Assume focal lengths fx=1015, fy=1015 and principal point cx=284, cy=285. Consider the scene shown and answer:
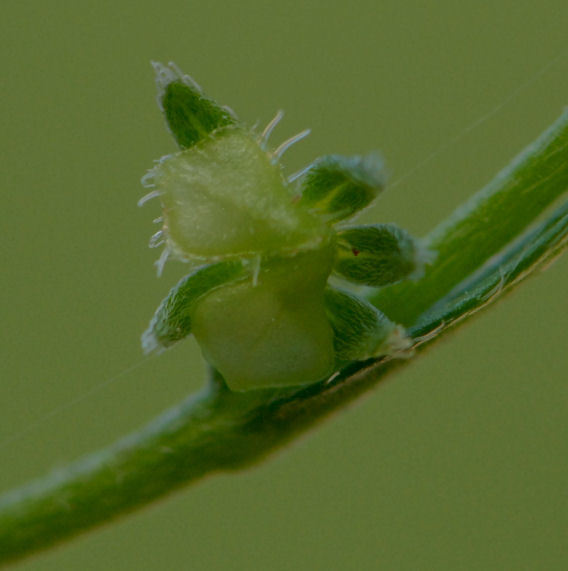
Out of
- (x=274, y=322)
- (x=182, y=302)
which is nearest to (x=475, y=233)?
(x=274, y=322)

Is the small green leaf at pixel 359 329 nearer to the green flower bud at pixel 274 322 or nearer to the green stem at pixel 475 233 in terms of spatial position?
the green flower bud at pixel 274 322

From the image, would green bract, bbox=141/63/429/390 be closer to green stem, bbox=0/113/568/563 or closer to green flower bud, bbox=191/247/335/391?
green flower bud, bbox=191/247/335/391

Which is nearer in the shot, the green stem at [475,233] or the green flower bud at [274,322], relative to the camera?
the green flower bud at [274,322]

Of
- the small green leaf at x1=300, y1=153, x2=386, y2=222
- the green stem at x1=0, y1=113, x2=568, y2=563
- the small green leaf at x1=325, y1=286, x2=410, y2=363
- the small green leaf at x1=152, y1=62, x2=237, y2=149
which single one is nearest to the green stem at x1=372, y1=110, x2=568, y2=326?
the green stem at x1=0, y1=113, x2=568, y2=563

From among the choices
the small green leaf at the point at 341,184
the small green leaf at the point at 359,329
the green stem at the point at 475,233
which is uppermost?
the small green leaf at the point at 341,184

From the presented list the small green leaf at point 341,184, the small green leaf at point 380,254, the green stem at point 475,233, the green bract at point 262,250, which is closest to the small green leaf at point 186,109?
the green bract at point 262,250

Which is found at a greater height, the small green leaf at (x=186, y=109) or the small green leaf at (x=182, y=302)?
the small green leaf at (x=186, y=109)
